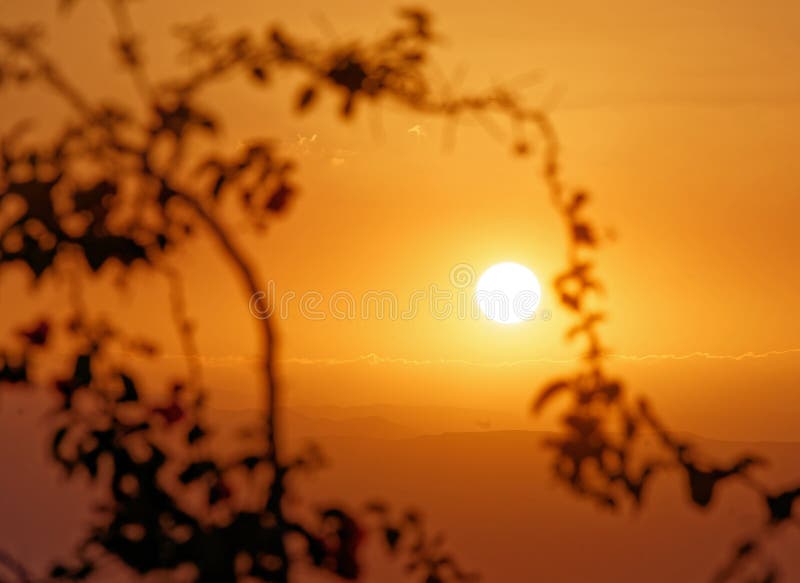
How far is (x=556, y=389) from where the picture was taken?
1.98m

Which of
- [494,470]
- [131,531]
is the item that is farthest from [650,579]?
[131,531]

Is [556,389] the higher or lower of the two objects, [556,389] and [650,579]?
the higher

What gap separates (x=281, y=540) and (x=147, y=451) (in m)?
0.33

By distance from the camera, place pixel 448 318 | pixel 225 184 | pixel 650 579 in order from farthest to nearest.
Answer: pixel 650 579, pixel 448 318, pixel 225 184

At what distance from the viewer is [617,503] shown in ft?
6.59

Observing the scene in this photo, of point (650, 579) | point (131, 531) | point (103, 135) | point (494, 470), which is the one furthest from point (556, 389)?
point (103, 135)

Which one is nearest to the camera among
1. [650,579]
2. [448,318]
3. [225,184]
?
[225,184]

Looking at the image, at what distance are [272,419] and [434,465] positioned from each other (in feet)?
2.05

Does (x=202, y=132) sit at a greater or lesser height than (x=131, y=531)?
greater

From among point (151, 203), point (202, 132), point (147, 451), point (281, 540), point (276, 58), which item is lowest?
point (281, 540)

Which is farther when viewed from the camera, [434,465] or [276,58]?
[434,465]

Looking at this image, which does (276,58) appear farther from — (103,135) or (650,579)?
→ (650,579)

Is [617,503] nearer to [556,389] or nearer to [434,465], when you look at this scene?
[556,389]

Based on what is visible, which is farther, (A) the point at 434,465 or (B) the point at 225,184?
(A) the point at 434,465
